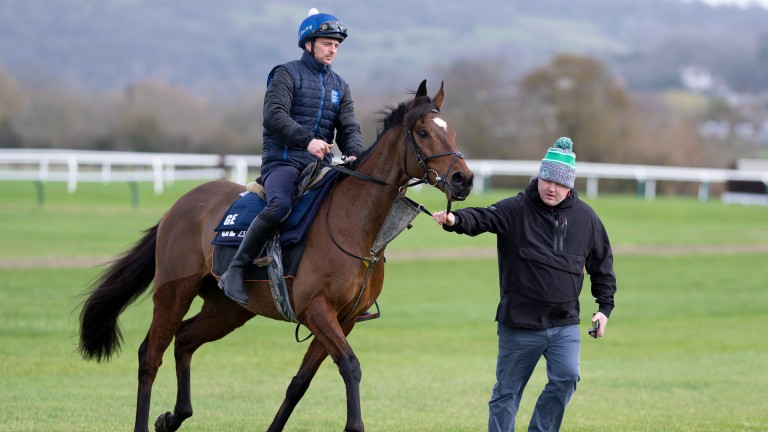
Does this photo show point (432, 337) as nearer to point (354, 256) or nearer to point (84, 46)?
point (354, 256)

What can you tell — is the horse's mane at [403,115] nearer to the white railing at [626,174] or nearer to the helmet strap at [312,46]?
the helmet strap at [312,46]

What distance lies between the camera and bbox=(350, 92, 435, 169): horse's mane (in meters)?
7.43

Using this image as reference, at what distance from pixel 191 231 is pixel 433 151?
97.5 inches

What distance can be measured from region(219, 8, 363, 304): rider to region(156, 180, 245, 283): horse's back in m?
0.61

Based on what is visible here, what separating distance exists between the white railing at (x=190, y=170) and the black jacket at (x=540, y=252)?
2770cm

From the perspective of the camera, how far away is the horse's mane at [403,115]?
7.43 m

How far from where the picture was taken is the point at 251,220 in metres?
8.14

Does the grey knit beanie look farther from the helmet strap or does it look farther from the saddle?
the helmet strap

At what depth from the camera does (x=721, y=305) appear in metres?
20.2

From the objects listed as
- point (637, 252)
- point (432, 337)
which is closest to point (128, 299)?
point (432, 337)

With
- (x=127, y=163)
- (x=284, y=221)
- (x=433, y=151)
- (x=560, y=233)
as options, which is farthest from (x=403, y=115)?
(x=127, y=163)

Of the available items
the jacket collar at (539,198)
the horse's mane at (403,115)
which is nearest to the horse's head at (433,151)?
the horse's mane at (403,115)

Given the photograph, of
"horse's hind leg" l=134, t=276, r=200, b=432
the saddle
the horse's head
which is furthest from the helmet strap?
"horse's hind leg" l=134, t=276, r=200, b=432

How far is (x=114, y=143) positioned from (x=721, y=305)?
4160cm
